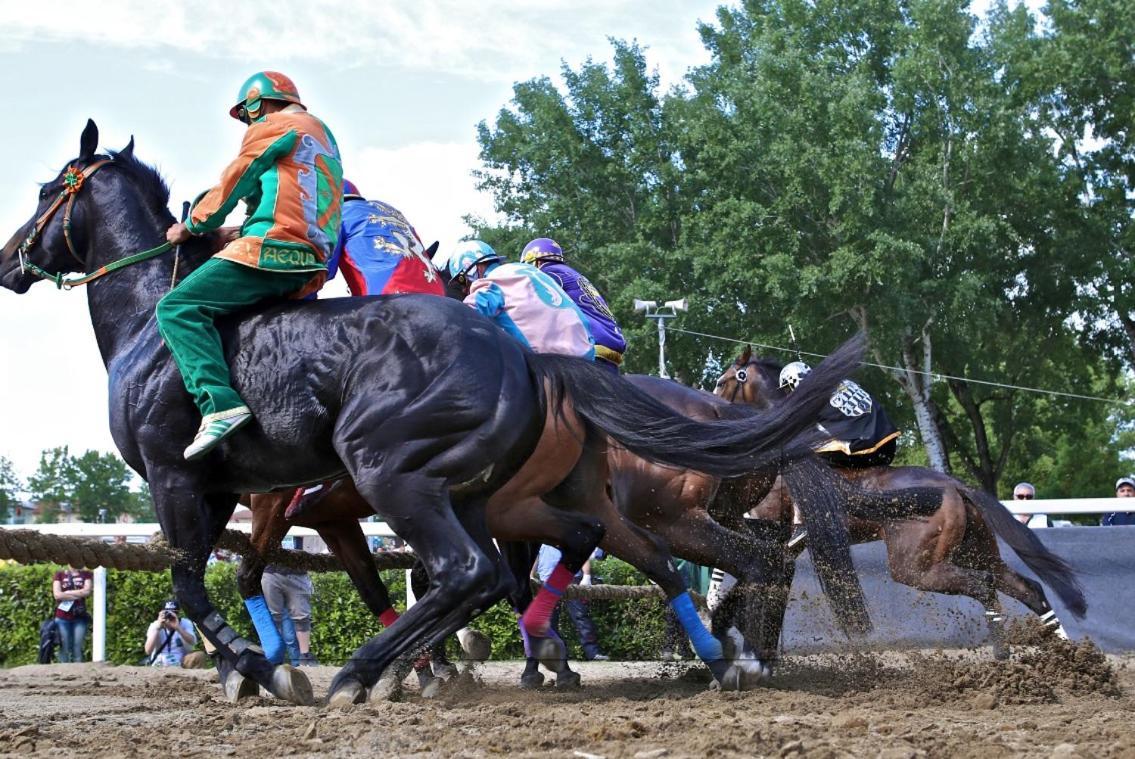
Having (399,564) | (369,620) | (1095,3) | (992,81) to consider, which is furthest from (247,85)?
(1095,3)

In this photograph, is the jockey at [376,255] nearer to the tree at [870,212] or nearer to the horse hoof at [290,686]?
the horse hoof at [290,686]

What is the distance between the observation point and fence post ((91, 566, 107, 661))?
36.4 ft

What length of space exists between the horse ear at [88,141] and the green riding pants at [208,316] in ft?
4.63

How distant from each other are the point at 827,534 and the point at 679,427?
2152mm

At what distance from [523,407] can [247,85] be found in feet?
6.51

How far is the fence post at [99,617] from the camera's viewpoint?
36.4 ft

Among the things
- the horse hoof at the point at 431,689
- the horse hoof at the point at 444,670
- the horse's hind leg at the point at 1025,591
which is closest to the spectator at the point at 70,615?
the horse hoof at the point at 444,670

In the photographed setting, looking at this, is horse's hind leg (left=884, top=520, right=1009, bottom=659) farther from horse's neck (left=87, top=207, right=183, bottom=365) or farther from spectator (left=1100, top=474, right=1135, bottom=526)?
horse's neck (left=87, top=207, right=183, bottom=365)

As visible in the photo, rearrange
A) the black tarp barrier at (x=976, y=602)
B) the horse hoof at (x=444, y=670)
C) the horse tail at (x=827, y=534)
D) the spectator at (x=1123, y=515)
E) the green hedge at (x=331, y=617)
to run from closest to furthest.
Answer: the horse hoof at (x=444, y=670) → the horse tail at (x=827, y=534) → the black tarp barrier at (x=976, y=602) → the green hedge at (x=331, y=617) → the spectator at (x=1123, y=515)

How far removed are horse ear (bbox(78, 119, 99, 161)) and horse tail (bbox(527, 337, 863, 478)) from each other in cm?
253

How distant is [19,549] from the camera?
591 centimetres

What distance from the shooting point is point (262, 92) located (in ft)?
18.8

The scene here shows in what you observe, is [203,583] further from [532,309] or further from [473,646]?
[532,309]

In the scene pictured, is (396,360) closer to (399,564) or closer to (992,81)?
(399,564)
